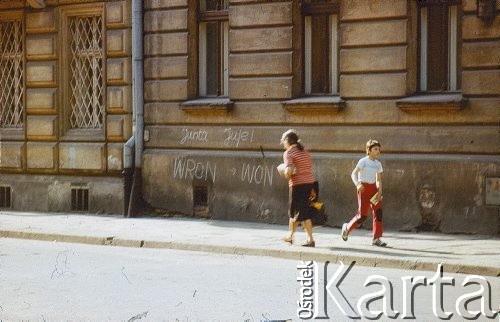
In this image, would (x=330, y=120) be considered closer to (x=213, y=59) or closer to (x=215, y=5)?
(x=213, y=59)

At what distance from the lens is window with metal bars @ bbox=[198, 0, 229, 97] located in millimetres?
17609

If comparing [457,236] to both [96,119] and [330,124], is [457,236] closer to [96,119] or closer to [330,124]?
[330,124]

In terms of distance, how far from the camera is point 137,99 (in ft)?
59.4

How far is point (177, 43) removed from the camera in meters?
17.7

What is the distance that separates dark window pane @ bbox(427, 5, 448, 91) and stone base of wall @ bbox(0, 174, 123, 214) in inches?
262

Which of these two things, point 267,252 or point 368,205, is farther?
point 368,205

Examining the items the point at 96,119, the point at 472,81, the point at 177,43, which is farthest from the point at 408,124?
the point at 96,119

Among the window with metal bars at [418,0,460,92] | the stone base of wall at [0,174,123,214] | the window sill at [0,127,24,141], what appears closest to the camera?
the window with metal bars at [418,0,460,92]

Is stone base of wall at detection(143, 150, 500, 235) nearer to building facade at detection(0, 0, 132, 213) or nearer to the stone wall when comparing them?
the stone wall

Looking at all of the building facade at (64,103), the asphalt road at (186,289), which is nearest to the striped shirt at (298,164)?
the asphalt road at (186,289)

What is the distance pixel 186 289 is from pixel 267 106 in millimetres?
7397

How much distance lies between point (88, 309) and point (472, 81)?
27.4 ft

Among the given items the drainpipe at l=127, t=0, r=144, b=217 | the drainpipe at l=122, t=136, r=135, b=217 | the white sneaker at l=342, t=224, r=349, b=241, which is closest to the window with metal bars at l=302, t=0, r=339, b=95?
the drainpipe at l=127, t=0, r=144, b=217

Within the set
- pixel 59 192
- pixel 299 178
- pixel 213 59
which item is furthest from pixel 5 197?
pixel 299 178
